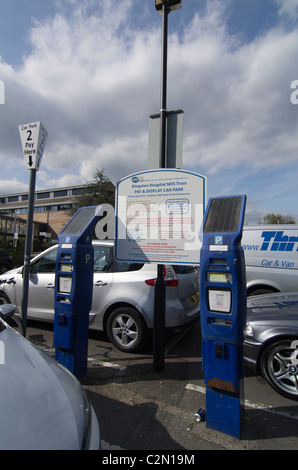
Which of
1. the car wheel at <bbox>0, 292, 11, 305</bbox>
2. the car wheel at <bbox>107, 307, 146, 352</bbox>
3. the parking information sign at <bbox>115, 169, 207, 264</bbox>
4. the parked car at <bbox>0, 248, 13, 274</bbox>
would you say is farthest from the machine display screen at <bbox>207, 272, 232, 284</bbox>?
the parked car at <bbox>0, 248, 13, 274</bbox>

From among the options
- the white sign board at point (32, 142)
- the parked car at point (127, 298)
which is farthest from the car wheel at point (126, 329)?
the white sign board at point (32, 142)

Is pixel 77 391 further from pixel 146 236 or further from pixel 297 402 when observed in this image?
pixel 297 402

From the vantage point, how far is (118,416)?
8.18ft

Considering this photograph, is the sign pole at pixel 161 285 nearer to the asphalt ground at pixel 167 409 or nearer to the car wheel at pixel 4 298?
the asphalt ground at pixel 167 409

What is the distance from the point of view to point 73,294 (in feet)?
9.89

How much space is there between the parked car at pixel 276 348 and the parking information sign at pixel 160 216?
1112 mm

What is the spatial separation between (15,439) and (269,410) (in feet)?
7.84

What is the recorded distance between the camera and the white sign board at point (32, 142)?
3684 mm

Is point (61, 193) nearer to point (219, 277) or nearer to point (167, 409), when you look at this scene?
point (167, 409)

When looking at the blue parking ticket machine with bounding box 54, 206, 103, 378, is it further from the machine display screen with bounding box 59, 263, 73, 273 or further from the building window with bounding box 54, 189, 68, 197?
the building window with bounding box 54, 189, 68, 197

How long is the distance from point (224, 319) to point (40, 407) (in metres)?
1.49

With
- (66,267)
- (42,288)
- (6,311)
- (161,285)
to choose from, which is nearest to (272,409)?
(161,285)
